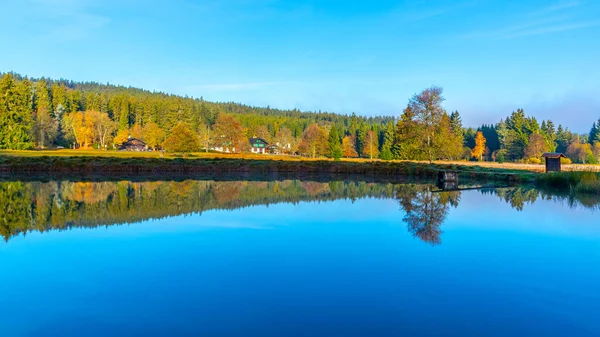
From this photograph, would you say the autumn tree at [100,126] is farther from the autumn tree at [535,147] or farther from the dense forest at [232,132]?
the autumn tree at [535,147]

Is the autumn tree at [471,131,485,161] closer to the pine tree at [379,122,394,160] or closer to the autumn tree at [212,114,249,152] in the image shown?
the pine tree at [379,122,394,160]

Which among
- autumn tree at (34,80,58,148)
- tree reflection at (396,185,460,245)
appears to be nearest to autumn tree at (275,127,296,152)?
autumn tree at (34,80,58,148)

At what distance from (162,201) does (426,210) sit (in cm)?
933

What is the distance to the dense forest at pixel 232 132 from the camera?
166 feet


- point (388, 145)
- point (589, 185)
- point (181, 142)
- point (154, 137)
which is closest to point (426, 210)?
point (589, 185)

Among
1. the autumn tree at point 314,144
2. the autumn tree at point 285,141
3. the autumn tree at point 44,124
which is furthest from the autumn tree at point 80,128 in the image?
the autumn tree at point 314,144

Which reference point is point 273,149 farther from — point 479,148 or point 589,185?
point 589,185

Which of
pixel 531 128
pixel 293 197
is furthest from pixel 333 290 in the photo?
pixel 531 128

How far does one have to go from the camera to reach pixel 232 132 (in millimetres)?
75062

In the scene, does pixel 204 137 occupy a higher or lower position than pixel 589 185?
higher

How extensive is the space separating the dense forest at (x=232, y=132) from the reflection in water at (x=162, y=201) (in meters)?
28.0

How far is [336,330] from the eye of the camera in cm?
532

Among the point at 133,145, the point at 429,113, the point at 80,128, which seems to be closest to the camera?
the point at 429,113

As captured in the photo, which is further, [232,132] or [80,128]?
[80,128]
